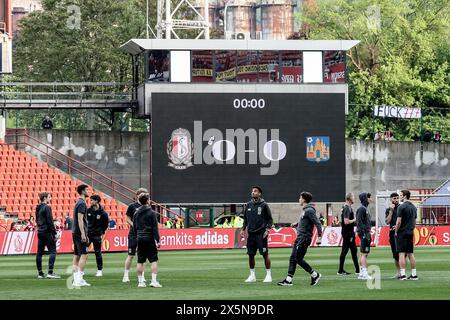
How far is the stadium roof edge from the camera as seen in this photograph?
58.3 m

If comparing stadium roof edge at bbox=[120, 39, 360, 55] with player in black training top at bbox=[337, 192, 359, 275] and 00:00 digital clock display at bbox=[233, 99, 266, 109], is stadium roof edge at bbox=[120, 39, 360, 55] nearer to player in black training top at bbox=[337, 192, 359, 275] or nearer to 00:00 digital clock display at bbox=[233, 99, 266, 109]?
00:00 digital clock display at bbox=[233, 99, 266, 109]

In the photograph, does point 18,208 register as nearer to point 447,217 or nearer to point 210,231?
point 210,231

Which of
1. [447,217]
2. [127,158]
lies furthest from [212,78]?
[447,217]

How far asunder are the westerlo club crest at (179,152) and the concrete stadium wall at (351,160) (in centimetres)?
620

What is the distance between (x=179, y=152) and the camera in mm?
57875

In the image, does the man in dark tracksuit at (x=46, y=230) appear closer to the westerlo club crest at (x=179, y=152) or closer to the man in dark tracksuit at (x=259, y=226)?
the man in dark tracksuit at (x=259, y=226)

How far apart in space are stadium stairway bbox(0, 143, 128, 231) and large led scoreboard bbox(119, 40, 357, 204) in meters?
3.03

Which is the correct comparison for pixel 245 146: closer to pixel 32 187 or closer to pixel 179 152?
pixel 179 152

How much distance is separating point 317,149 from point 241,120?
11.9 ft

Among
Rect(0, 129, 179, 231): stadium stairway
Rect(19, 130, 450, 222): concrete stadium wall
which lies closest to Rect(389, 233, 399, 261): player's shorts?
Rect(0, 129, 179, 231): stadium stairway

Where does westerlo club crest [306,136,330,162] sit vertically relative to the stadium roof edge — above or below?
below

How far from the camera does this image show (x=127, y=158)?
6412cm

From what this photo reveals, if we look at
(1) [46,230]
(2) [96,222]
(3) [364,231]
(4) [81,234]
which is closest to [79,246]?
(4) [81,234]
